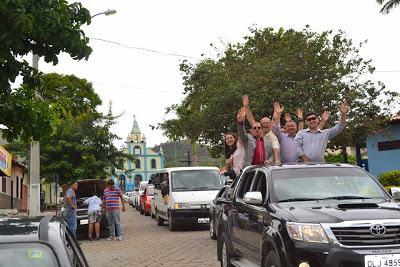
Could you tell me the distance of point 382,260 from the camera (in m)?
5.16

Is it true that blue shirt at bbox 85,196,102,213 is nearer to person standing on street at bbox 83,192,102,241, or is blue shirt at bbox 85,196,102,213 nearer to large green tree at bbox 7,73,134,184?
person standing on street at bbox 83,192,102,241

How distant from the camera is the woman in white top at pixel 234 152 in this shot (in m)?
10.3

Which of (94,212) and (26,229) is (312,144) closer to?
(26,229)

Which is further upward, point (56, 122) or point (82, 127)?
point (82, 127)

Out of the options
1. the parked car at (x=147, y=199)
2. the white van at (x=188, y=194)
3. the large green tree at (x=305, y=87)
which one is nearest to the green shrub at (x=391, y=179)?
the large green tree at (x=305, y=87)

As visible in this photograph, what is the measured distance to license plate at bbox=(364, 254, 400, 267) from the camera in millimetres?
5145

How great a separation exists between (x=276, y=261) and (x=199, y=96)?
26.4 metres

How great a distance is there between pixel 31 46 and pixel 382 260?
6.73 metres

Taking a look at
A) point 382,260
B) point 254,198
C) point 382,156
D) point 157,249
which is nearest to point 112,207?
point 157,249

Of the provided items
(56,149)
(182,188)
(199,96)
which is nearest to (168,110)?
(199,96)

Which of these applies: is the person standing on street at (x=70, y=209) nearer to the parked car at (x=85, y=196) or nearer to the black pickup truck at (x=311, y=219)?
the parked car at (x=85, y=196)

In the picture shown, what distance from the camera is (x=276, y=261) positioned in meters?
5.69

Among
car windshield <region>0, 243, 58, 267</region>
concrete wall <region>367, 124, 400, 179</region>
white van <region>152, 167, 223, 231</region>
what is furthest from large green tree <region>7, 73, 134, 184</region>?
car windshield <region>0, 243, 58, 267</region>

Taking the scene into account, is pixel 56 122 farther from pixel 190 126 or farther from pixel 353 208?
pixel 190 126
